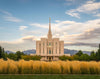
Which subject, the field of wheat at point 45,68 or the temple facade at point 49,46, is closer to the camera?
the field of wheat at point 45,68

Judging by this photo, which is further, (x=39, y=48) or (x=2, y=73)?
(x=39, y=48)

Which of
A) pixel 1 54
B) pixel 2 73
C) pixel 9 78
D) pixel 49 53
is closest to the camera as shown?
pixel 9 78

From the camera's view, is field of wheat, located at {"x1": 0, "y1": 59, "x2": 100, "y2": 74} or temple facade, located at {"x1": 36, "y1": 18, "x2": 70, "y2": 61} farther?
temple facade, located at {"x1": 36, "y1": 18, "x2": 70, "y2": 61}

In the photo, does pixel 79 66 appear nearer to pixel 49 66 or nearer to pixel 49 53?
pixel 49 66

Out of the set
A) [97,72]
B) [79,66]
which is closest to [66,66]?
[79,66]

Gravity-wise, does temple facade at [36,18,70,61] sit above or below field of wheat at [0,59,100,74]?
above

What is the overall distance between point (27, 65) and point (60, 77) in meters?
2.20

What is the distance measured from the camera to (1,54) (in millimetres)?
29094

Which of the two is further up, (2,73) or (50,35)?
(50,35)

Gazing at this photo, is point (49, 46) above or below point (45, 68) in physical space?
above

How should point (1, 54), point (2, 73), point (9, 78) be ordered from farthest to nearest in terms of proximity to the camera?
point (1, 54), point (2, 73), point (9, 78)

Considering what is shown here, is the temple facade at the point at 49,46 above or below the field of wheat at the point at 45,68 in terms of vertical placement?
above

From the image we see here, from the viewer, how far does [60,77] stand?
7531mm

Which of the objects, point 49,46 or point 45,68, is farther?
point 49,46
